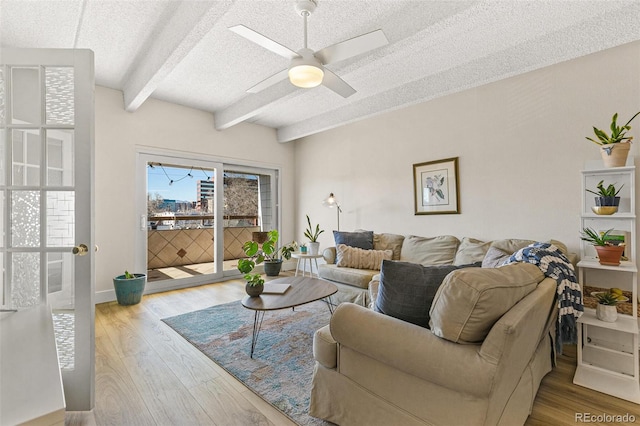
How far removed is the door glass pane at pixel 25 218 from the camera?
5.19ft

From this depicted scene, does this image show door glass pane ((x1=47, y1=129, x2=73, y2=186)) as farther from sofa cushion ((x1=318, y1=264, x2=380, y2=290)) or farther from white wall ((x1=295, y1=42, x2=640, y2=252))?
white wall ((x1=295, y1=42, x2=640, y2=252))

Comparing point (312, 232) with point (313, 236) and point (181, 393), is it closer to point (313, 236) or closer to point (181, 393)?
point (313, 236)

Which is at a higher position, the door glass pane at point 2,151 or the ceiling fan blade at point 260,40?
the ceiling fan blade at point 260,40

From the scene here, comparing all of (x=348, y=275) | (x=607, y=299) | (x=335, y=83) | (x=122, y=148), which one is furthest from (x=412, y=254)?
(x=122, y=148)

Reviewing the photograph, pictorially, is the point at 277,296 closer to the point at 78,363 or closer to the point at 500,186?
the point at 78,363

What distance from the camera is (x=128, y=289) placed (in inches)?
139

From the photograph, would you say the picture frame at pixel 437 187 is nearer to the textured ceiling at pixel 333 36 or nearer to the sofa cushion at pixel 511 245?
the sofa cushion at pixel 511 245

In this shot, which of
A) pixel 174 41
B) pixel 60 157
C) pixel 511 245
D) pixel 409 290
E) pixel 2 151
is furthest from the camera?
pixel 511 245

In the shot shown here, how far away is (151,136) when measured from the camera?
4.06 m

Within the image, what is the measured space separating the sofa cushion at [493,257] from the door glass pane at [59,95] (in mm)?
3267

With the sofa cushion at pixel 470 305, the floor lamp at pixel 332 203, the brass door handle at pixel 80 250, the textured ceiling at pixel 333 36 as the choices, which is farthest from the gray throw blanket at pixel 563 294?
the floor lamp at pixel 332 203

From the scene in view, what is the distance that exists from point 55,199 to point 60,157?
0.79 feet

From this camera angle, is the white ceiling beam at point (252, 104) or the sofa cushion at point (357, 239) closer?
the white ceiling beam at point (252, 104)

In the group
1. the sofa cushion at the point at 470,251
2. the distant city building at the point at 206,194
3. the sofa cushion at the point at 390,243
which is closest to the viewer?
the sofa cushion at the point at 470,251
